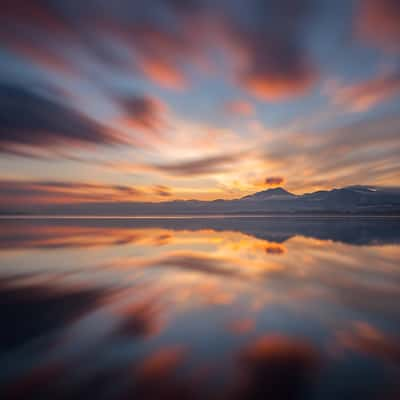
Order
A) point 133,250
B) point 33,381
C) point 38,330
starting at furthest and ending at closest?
point 133,250 < point 38,330 < point 33,381

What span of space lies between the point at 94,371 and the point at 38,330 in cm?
153

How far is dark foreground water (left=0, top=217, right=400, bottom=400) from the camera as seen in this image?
2496 millimetres

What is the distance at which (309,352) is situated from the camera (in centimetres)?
307

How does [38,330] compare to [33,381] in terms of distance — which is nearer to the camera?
[33,381]

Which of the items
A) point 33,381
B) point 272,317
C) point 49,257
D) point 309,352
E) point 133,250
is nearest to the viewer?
point 33,381

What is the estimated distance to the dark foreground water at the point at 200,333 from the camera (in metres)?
2.50

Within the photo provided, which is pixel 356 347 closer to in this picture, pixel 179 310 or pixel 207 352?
pixel 207 352

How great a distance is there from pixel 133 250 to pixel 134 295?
213 inches

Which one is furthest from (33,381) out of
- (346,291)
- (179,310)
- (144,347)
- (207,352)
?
(346,291)

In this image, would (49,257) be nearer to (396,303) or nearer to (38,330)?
(38,330)

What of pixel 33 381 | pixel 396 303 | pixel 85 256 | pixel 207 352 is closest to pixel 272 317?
pixel 207 352

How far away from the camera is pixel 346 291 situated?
5.23 meters

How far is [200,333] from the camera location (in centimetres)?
355

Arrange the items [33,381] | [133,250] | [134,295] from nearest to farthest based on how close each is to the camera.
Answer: [33,381]
[134,295]
[133,250]
